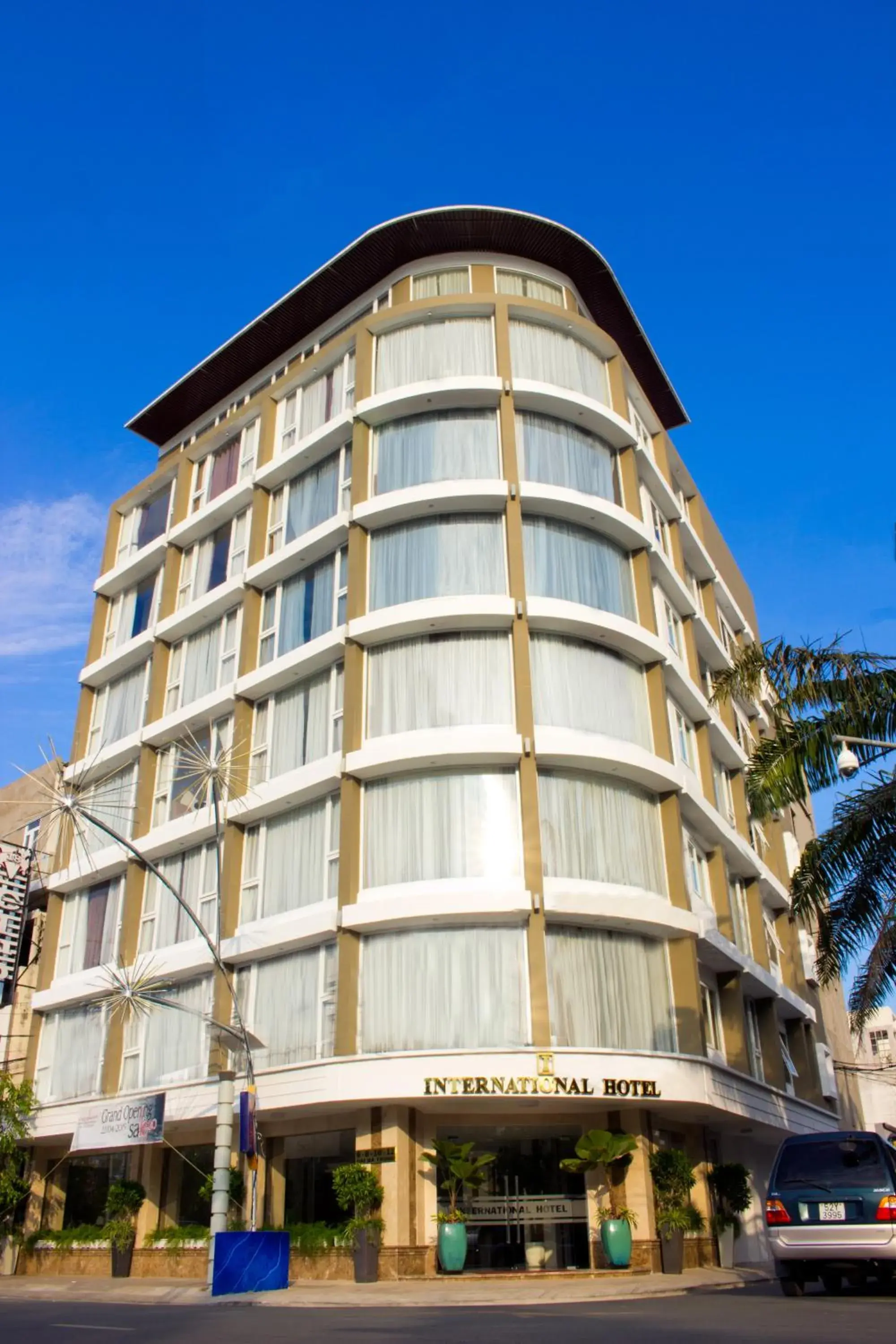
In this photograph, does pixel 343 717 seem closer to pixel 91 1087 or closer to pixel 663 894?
pixel 663 894

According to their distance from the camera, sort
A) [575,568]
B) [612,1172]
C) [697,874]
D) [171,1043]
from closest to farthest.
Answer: [612,1172], [171,1043], [575,568], [697,874]

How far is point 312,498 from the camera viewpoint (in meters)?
33.7

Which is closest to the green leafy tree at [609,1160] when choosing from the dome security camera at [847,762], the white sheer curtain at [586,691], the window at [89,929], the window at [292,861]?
the window at [292,861]

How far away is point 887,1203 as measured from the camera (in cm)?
1384

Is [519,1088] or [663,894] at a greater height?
[663,894]

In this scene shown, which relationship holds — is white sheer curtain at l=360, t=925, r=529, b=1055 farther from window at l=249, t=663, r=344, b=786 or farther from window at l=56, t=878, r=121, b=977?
window at l=56, t=878, r=121, b=977

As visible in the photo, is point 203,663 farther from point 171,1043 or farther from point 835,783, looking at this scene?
point 835,783

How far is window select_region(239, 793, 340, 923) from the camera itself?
27.6 m

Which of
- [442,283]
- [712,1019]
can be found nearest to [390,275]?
[442,283]

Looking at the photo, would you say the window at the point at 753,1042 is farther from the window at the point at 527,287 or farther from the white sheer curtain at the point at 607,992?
the window at the point at 527,287

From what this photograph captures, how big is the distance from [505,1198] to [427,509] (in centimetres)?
1666

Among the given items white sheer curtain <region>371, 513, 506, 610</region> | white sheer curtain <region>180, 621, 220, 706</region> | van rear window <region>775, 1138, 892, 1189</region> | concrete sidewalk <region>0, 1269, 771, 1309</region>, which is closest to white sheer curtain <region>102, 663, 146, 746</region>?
white sheer curtain <region>180, 621, 220, 706</region>

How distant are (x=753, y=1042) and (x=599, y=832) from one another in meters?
12.1

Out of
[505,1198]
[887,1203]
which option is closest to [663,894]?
[505,1198]
